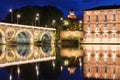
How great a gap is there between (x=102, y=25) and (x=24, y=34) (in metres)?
21.0

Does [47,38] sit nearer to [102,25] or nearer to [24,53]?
[102,25]

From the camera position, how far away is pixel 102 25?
96.3 metres

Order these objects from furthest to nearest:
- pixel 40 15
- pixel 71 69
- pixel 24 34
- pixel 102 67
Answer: pixel 40 15 → pixel 24 34 → pixel 102 67 → pixel 71 69

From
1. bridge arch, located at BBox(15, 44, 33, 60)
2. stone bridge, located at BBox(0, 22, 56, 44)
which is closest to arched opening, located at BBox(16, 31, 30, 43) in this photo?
stone bridge, located at BBox(0, 22, 56, 44)

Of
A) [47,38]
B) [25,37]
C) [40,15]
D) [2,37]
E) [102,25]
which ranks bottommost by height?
[47,38]

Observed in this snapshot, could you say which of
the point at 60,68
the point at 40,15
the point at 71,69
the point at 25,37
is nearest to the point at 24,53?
the point at 60,68

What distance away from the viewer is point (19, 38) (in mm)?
93562

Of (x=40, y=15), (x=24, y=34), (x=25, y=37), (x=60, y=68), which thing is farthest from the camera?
(x=40, y=15)

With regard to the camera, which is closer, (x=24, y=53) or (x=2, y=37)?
(x=24, y=53)

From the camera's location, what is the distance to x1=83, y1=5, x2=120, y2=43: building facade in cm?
9475

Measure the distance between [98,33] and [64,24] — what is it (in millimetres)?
14964

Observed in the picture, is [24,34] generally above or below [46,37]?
above

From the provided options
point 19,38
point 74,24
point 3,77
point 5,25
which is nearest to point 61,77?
point 3,77

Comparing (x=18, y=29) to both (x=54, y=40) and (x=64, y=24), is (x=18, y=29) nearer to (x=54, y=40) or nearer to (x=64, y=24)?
(x=54, y=40)
